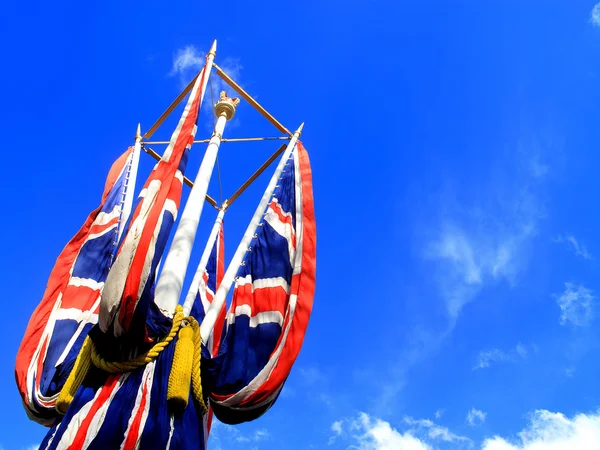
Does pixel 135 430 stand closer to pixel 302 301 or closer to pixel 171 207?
pixel 171 207

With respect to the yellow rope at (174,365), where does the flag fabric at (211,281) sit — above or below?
above

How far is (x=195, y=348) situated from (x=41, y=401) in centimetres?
175

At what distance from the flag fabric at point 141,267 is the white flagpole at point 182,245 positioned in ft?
1.03

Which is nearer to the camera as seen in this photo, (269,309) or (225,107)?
(269,309)

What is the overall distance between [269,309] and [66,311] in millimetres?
2411

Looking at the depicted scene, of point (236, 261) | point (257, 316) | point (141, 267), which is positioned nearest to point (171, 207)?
point (141, 267)

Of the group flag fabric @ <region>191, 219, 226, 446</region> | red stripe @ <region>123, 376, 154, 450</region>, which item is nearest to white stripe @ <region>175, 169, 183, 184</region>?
red stripe @ <region>123, 376, 154, 450</region>

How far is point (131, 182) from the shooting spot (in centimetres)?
898

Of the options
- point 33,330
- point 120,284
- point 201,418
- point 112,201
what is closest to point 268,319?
point 201,418

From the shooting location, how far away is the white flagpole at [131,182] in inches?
321

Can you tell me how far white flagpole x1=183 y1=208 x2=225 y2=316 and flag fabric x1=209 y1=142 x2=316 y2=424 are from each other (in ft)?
2.13

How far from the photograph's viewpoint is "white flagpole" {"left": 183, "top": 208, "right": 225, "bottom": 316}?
7.36 meters

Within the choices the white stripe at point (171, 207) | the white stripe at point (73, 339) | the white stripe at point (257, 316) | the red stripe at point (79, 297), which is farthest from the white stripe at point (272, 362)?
the red stripe at point (79, 297)

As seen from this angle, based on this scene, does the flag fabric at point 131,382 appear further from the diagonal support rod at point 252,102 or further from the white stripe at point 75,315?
the diagonal support rod at point 252,102
